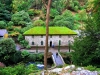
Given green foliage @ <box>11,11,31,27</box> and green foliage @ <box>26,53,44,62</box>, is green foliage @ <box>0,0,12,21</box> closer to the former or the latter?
green foliage @ <box>11,11,31,27</box>

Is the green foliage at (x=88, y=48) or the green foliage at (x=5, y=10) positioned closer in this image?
the green foliage at (x=88, y=48)

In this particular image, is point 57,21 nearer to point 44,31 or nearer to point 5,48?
point 44,31

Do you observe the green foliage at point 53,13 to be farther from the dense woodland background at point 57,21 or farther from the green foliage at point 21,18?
the green foliage at point 21,18

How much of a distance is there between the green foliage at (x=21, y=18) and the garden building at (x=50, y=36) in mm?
9550

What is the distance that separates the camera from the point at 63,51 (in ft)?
123

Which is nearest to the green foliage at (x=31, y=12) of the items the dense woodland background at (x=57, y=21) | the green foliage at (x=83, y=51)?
the dense woodland background at (x=57, y=21)

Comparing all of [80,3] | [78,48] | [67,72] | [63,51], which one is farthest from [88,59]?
[80,3]

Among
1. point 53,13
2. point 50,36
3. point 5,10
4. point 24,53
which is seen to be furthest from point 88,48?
point 5,10

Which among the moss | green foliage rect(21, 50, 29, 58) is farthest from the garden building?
green foliage rect(21, 50, 29, 58)

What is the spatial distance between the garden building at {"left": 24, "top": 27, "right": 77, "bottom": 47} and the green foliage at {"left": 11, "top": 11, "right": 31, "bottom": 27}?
9.55 m

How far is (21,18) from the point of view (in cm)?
5012

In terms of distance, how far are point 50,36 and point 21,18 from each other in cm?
1203

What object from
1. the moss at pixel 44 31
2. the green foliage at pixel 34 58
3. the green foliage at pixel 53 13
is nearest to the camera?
the green foliage at pixel 34 58

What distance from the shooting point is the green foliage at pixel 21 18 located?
4944cm
